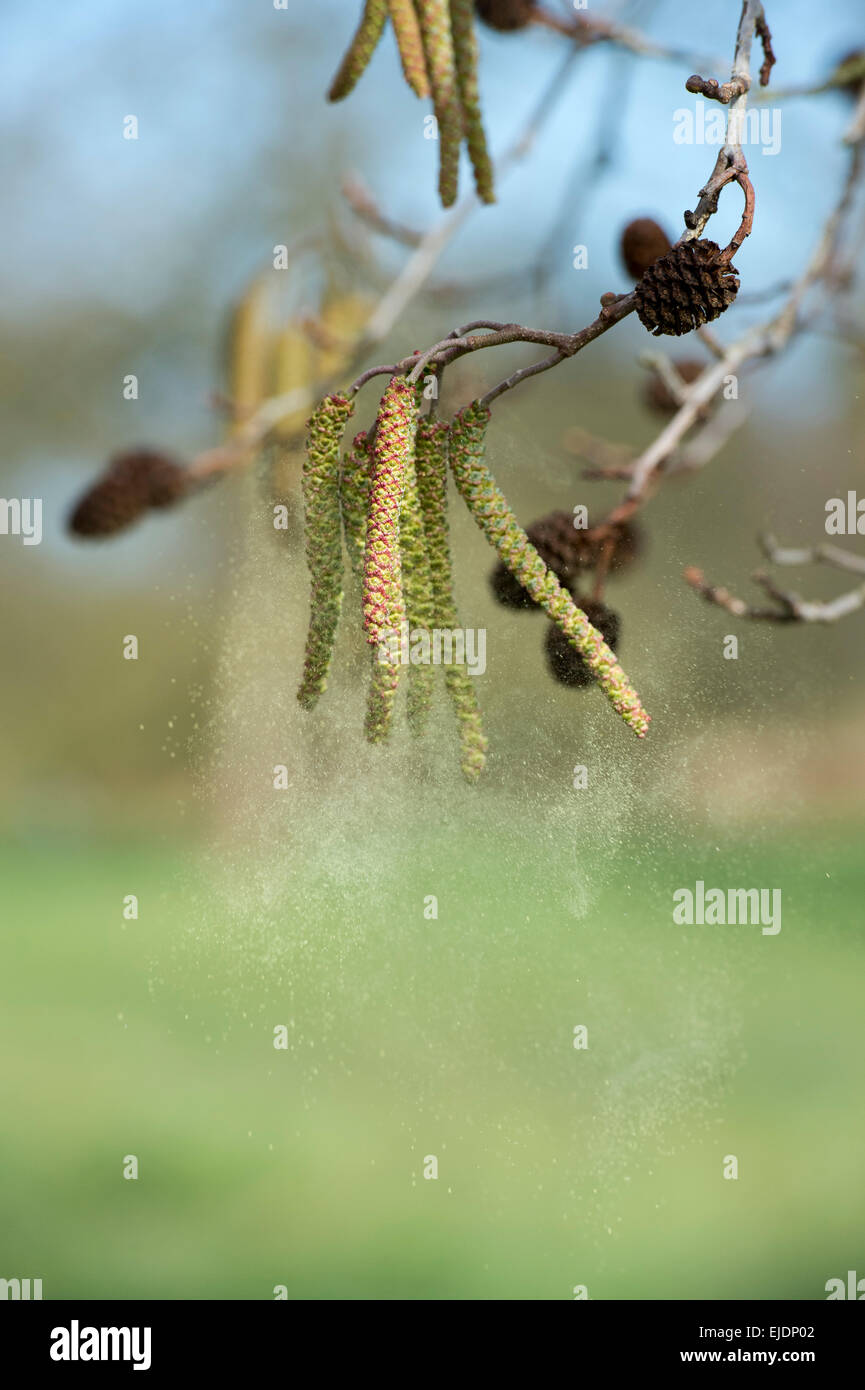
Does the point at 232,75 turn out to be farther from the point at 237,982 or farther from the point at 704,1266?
the point at 237,982

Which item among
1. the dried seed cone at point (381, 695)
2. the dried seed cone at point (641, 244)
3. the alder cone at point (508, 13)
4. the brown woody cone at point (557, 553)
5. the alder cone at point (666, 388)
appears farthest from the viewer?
the alder cone at point (666, 388)

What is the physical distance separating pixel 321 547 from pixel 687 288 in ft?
0.80

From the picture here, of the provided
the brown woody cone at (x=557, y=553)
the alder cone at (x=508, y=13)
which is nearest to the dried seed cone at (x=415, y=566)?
the brown woody cone at (x=557, y=553)

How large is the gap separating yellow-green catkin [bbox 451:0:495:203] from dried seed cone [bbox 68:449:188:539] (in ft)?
1.56

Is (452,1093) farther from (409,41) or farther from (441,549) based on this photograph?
(409,41)

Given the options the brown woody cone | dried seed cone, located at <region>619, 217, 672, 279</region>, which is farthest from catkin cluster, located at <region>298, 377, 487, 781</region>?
dried seed cone, located at <region>619, 217, 672, 279</region>

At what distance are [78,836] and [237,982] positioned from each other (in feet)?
23.9

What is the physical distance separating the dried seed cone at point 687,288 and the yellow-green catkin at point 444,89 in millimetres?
249

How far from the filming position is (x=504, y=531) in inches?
24.9

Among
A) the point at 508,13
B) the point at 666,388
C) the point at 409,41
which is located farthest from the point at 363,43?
the point at 666,388

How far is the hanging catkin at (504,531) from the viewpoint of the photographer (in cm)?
62

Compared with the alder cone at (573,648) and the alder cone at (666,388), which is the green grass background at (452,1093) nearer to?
the alder cone at (573,648)

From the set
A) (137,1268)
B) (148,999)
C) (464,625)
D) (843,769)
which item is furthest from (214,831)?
(148,999)

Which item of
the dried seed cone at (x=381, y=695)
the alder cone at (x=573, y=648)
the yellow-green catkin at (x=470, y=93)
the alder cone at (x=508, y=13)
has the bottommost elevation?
the dried seed cone at (x=381, y=695)
